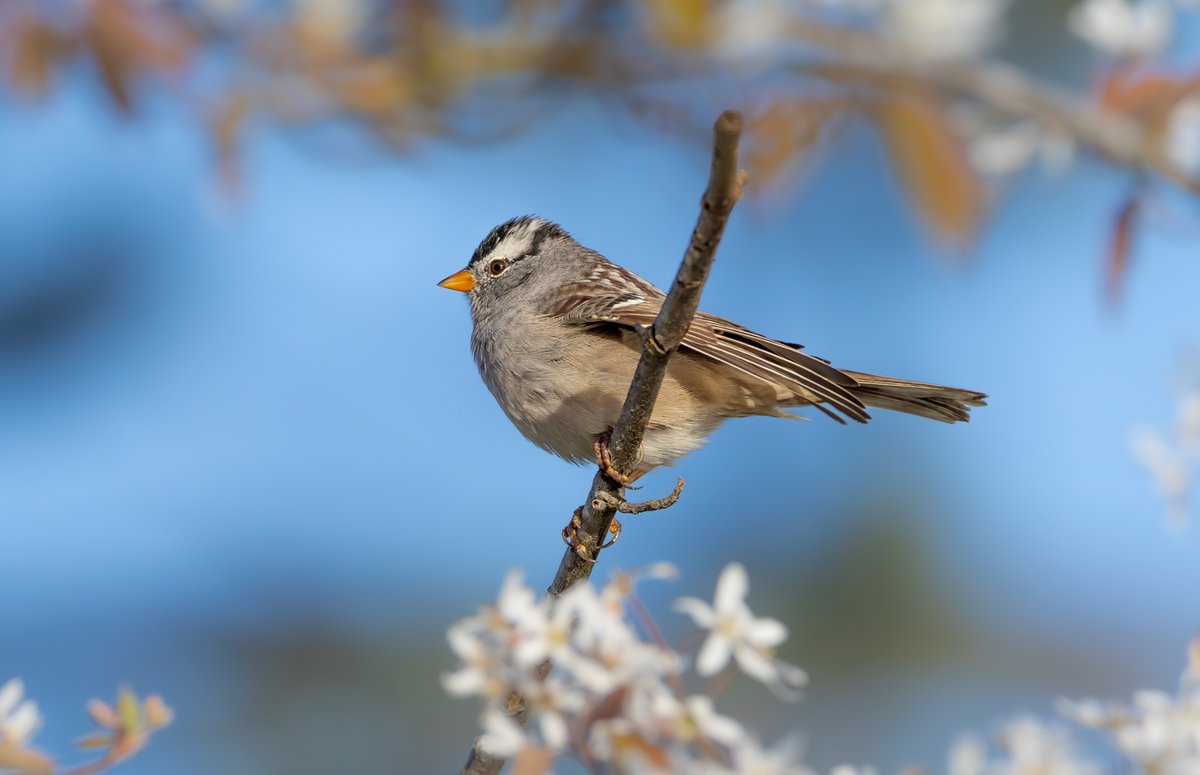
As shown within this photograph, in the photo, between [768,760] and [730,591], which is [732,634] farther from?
[768,760]

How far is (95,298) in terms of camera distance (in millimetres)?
7691

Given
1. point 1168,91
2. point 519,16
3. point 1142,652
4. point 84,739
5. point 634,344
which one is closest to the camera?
point 84,739

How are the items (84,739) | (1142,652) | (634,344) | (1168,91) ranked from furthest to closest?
(1142,652) < (634,344) < (1168,91) < (84,739)

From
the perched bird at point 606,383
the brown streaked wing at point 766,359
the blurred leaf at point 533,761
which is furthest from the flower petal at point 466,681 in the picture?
the perched bird at point 606,383

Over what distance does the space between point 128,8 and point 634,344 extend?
1484 mm

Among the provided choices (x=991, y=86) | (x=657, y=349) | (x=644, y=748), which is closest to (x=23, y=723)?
(x=644, y=748)

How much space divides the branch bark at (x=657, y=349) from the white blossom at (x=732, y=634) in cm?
35

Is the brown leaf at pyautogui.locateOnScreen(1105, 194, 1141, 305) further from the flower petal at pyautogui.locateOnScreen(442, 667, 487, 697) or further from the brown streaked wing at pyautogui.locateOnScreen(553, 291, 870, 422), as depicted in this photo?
the flower petal at pyautogui.locateOnScreen(442, 667, 487, 697)

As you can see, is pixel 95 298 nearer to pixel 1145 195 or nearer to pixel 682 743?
pixel 1145 195

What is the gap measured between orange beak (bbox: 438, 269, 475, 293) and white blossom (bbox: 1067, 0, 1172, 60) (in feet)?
6.98

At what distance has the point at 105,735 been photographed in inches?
59.1

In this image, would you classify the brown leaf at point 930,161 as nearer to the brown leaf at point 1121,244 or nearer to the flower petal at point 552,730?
the brown leaf at point 1121,244

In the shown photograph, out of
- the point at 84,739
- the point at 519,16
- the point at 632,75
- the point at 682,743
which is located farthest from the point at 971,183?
the point at 84,739

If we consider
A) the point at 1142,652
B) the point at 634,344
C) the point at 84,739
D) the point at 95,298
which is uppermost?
→ the point at 95,298
